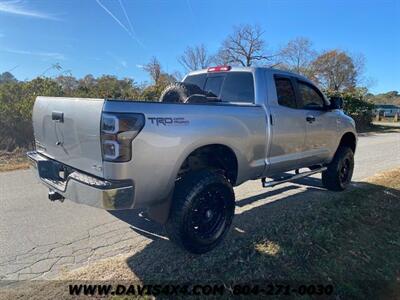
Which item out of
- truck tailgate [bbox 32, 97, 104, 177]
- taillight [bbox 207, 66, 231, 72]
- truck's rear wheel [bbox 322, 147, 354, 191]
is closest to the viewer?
truck tailgate [bbox 32, 97, 104, 177]

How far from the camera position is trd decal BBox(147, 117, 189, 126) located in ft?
9.32

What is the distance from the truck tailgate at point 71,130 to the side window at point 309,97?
3.32 meters

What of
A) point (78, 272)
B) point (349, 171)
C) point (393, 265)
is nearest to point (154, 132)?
point (78, 272)

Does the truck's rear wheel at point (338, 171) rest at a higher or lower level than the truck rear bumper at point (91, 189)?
lower

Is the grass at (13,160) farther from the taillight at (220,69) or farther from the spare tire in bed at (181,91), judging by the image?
the taillight at (220,69)

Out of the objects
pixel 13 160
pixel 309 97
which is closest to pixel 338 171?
pixel 309 97

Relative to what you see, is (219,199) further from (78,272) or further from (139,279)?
(78,272)

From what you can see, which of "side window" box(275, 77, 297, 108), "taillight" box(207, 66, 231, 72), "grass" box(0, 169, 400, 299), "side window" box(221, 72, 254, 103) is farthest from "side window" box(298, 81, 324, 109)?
"grass" box(0, 169, 400, 299)

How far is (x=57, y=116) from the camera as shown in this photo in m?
3.28

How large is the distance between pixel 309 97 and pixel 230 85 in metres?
1.49

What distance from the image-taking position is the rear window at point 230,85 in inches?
171

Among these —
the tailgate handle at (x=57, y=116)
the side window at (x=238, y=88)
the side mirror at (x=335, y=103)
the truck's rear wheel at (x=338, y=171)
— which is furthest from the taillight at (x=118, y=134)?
the truck's rear wheel at (x=338, y=171)

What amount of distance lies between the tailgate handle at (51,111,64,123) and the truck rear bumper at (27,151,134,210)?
0.48 metres

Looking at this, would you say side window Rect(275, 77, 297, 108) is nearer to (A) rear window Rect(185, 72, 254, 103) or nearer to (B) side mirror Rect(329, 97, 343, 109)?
(A) rear window Rect(185, 72, 254, 103)
